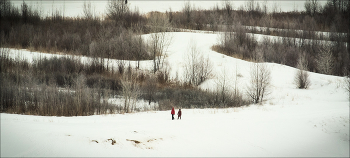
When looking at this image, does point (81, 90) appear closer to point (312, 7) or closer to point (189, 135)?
point (189, 135)

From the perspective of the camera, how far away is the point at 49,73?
20.1 m

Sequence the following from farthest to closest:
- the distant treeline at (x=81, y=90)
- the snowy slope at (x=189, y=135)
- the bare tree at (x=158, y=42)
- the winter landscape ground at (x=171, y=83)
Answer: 1. the bare tree at (x=158, y=42)
2. the distant treeline at (x=81, y=90)
3. the winter landscape ground at (x=171, y=83)
4. the snowy slope at (x=189, y=135)

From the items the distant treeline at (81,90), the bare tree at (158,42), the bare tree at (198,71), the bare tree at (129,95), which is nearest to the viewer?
the distant treeline at (81,90)

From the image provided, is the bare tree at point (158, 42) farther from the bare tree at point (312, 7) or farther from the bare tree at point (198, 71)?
the bare tree at point (312, 7)

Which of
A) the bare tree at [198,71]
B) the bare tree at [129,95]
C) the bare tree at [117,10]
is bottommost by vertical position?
the bare tree at [129,95]

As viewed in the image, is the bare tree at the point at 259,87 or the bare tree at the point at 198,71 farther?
the bare tree at the point at 198,71

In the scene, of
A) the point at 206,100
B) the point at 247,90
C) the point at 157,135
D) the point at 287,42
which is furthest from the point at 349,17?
the point at 157,135

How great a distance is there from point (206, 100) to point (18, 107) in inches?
446

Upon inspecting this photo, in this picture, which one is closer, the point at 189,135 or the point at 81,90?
→ the point at 189,135

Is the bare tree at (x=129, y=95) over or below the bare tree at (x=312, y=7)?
below

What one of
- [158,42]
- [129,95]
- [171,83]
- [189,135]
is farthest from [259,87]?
[158,42]

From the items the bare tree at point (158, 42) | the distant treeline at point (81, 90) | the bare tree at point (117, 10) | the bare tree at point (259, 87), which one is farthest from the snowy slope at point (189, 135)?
the bare tree at point (117, 10)

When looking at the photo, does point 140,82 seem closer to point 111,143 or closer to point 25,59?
point 25,59

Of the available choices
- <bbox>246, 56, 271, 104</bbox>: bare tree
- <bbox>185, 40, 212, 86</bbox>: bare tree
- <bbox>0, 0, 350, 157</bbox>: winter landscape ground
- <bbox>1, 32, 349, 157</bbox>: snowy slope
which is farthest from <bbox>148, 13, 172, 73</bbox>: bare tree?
<bbox>1, 32, 349, 157</bbox>: snowy slope
